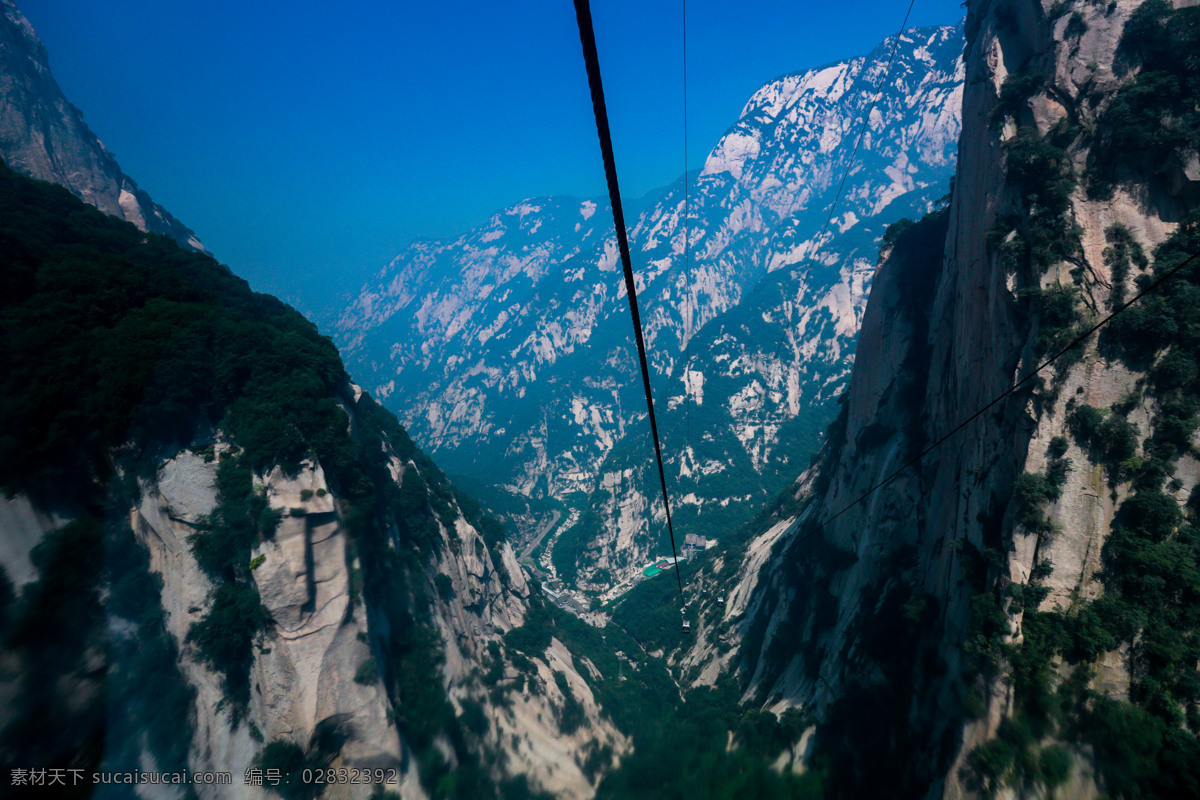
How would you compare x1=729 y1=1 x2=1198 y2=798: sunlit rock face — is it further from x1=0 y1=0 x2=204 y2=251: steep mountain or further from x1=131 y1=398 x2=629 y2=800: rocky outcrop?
x1=0 y1=0 x2=204 y2=251: steep mountain

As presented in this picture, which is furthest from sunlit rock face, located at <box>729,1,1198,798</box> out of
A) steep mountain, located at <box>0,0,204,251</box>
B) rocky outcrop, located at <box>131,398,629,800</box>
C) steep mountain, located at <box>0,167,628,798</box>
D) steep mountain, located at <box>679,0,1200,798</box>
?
steep mountain, located at <box>0,0,204,251</box>

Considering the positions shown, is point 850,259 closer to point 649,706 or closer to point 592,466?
point 592,466

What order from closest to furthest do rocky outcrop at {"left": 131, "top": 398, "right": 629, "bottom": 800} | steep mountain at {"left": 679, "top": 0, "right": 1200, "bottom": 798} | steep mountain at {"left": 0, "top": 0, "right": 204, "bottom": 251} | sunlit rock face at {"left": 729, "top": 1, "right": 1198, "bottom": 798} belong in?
steep mountain at {"left": 679, "top": 0, "right": 1200, "bottom": 798}, sunlit rock face at {"left": 729, "top": 1, "right": 1198, "bottom": 798}, rocky outcrop at {"left": 131, "top": 398, "right": 629, "bottom": 800}, steep mountain at {"left": 0, "top": 0, "right": 204, "bottom": 251}

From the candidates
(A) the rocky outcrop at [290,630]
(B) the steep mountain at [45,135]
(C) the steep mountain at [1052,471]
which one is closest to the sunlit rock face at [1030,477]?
(C) the steep mountain at [1052,471]

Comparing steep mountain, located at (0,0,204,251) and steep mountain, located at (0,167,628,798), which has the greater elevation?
steep mountain, located at (0,0,204,251)

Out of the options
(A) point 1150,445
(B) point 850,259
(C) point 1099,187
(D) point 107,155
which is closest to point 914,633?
(A) point 1150,445

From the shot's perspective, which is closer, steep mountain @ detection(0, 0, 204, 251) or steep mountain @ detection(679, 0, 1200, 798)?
steep mountain @ detection(679, 0, 1200, 798)

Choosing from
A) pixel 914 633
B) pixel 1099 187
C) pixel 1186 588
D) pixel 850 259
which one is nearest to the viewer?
pixel 1186 588
